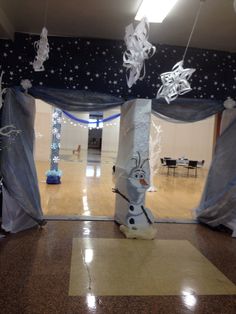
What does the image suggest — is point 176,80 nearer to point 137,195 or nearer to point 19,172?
point 137,195

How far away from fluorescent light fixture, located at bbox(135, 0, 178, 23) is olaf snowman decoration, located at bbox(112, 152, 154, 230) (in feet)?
5.94

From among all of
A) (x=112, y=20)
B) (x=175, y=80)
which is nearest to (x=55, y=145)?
(x=112, y=20)

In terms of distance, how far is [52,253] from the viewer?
11.5 ft

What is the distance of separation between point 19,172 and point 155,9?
2.83 metres

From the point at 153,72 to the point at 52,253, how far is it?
322 centimetres

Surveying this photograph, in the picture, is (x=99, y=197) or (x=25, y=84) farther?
(x=99, y=197)

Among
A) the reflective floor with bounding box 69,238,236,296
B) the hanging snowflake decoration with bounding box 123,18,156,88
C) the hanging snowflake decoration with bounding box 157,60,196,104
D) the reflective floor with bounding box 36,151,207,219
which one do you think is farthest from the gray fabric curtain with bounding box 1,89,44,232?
the hanging snowflake decoration with bounding box 157,60,196,104

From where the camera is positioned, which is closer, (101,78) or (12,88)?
(12,88)

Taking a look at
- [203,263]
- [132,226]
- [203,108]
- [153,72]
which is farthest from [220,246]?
[153,72]

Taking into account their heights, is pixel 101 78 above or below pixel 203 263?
above

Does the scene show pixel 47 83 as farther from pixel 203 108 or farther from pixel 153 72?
pixel 203 108

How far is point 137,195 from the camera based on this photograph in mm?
4297

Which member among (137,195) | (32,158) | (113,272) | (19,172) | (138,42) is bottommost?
(113,272)

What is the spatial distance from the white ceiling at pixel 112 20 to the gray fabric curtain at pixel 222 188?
4.85 feet
